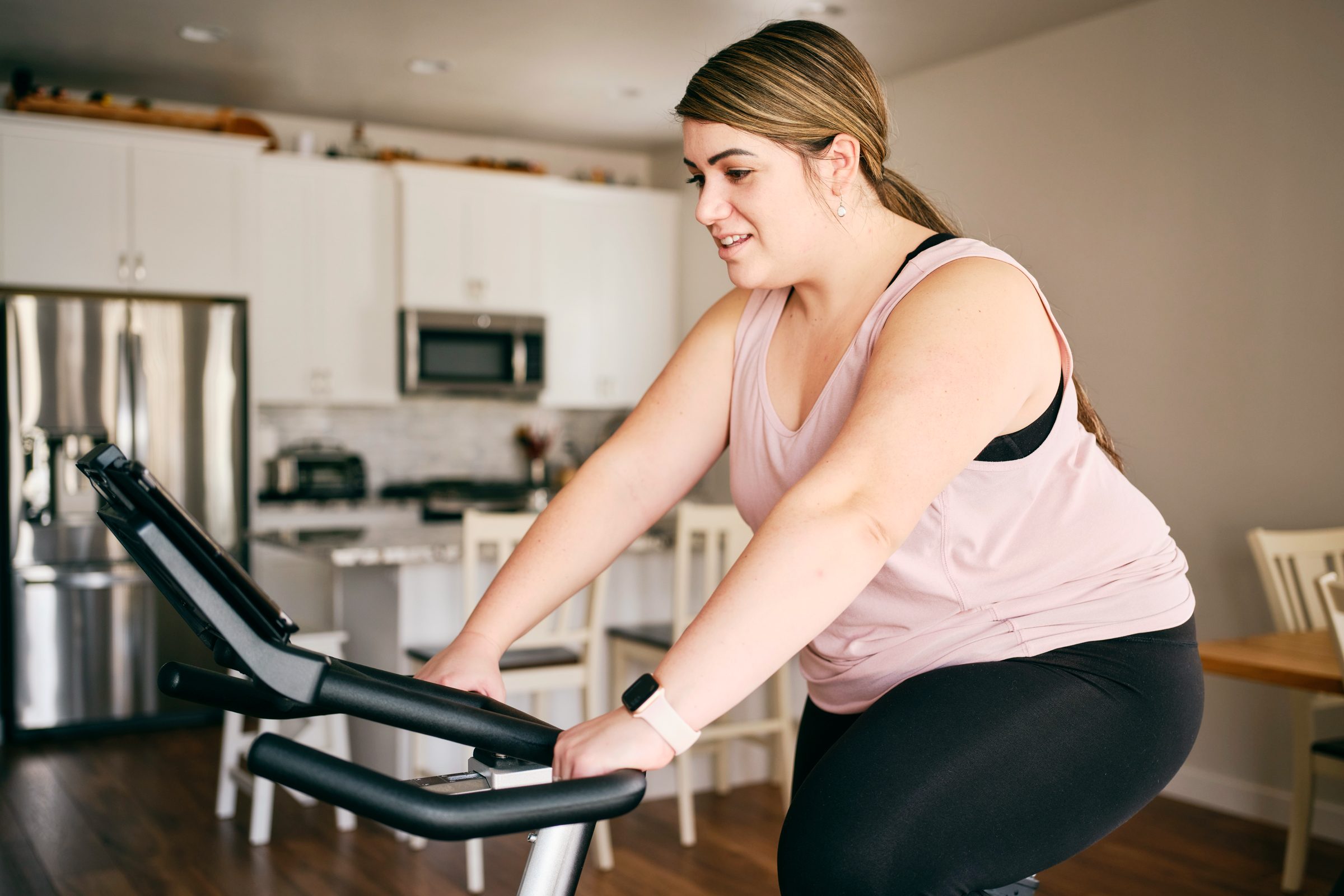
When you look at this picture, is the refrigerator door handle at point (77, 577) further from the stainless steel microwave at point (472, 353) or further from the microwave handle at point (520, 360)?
the microwave handle at point (520, 360)

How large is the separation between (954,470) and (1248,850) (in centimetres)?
309

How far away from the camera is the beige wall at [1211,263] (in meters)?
3.53

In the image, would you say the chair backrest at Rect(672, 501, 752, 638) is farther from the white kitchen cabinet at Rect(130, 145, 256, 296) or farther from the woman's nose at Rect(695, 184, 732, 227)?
the white kitchen cabinet at Rect(130, 145, 256, 296)

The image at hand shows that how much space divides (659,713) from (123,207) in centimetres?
486

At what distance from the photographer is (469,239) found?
577 centimetres

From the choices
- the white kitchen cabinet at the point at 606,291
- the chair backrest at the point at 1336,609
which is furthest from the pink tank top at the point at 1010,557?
the white kitchen cabinet at the point at 606,291

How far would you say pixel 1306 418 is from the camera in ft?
11.6

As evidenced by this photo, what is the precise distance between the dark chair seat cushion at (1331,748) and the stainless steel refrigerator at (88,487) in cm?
392

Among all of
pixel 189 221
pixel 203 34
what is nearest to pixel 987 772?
pixel 203 34

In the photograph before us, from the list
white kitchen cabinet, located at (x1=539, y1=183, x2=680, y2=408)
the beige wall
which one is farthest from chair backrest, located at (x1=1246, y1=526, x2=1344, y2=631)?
white kitchen cabinet, located at (x1=539, y1=183, x2=680, y2=408)

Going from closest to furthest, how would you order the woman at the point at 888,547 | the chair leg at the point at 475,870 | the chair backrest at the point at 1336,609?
the woman at the point at 888,547
the chair backrest at the point at 1336,609
the chair leg at the point at 475,870

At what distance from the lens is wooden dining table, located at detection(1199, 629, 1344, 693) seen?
2.20 m

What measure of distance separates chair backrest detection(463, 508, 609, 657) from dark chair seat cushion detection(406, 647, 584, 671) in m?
0.03

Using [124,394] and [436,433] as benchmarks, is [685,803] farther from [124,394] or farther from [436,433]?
[436,433]
